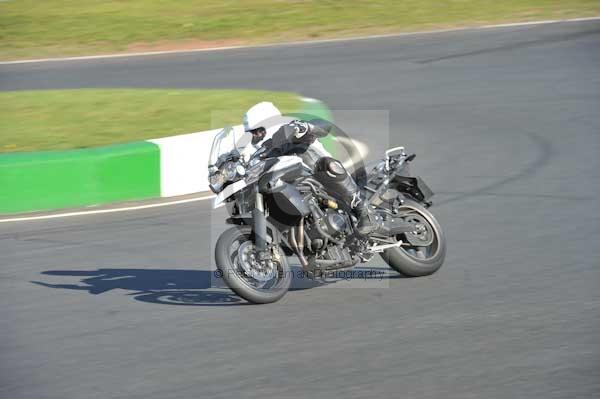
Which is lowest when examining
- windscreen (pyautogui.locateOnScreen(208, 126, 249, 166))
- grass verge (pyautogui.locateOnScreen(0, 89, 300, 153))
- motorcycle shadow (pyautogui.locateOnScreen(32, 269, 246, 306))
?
motorcycle shadow (pyautogui.locateOnScreen(32, 269, 246, 306))

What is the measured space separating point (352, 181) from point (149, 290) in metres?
1.72

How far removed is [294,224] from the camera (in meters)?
7.34

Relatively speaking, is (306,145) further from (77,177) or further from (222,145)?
(77,177)

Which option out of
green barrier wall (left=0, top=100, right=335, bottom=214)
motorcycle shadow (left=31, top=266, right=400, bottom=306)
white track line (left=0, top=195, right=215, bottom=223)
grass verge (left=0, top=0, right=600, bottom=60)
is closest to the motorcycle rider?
motorcycle shadow (left=31, top=266, right=400, bottom=306)

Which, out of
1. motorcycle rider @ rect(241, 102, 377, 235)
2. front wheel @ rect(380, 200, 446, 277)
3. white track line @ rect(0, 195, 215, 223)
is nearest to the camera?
motorcycle rider @ rect(241, 102, 377, 235)

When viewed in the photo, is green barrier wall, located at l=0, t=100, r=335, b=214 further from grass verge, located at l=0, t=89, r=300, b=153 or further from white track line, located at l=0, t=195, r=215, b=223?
grass verge, located at l=0, t=89, r=300, b=153

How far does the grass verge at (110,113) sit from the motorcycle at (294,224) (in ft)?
16.5

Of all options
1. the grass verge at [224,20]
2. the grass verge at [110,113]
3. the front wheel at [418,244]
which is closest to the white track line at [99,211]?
the grass verge at [110,113]

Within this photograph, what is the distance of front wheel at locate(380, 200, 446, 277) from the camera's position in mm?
7770

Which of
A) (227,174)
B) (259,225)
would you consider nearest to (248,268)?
(259,225)

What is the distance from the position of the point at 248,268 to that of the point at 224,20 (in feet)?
56.3

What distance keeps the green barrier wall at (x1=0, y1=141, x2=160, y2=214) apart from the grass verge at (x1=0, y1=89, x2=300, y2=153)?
4.73 feet

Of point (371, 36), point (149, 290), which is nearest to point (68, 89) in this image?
point (371, 36)

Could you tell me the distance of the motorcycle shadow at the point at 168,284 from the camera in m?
7.58
